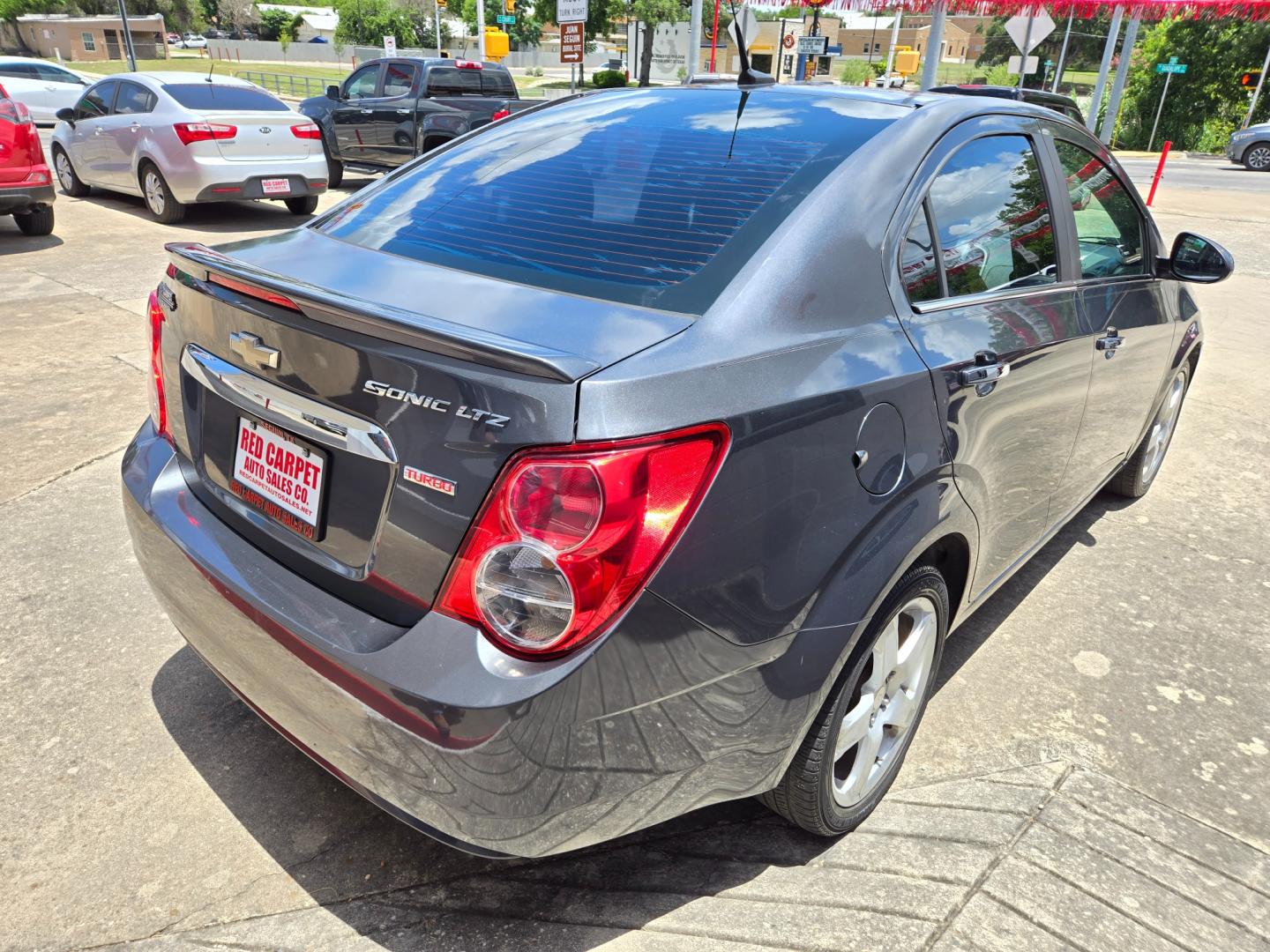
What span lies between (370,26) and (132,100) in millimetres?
71862

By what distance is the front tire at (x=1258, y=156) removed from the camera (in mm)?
A: 25297

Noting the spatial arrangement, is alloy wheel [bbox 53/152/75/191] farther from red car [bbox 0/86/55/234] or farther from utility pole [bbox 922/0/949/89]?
utility pole [bbox 922/0/949/89]

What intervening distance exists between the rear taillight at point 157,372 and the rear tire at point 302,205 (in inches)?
359

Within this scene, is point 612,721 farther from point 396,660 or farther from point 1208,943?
point 1208,943

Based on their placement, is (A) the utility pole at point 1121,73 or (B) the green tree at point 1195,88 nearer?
(A) the utility pole at point 1121,73

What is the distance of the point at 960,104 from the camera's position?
2541mm

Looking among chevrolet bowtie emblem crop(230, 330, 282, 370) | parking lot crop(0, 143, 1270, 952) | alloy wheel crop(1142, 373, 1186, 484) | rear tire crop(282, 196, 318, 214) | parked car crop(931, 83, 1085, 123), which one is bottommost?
rear tire crop(282, 196, 318, 214)

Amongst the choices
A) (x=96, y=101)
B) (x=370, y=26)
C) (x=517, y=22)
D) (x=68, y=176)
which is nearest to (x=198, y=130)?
(x=96, y=101)

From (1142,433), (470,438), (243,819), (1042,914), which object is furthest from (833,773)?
(1142,433)

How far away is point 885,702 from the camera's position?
91.2 inches

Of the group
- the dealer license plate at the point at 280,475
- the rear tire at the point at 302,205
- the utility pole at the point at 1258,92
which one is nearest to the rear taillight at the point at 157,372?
the dealer license plate at the point at 280,475

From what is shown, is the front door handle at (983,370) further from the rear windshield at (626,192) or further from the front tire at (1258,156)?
the front tire at (1258,156)

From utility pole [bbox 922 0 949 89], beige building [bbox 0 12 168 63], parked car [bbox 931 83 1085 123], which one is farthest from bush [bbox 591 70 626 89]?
beige building [bbox 0 12 168 63]

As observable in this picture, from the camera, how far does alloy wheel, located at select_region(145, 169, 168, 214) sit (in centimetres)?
991
